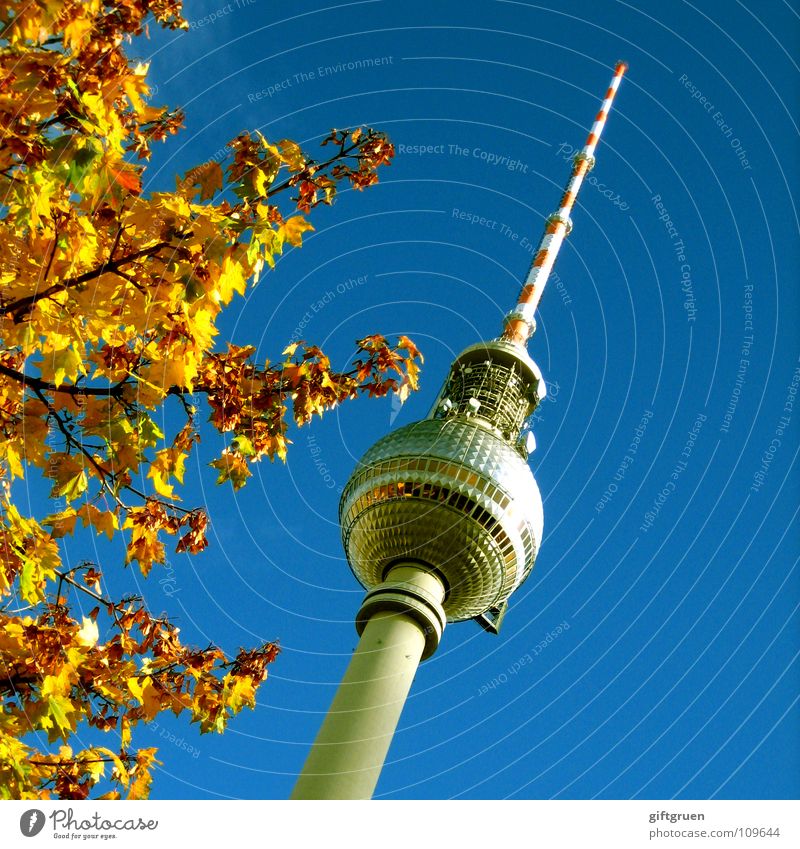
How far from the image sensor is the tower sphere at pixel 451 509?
33875 mm

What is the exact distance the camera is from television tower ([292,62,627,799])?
26.0 meters

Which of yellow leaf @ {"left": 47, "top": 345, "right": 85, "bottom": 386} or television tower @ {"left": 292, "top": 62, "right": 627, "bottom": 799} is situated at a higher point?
television tower @ {"left": 292, "top": 62, "right": 627, "bottom": 799}

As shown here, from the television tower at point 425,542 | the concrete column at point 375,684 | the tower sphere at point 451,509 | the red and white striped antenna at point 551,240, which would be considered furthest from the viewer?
the red and white striped antenna at point 551,240

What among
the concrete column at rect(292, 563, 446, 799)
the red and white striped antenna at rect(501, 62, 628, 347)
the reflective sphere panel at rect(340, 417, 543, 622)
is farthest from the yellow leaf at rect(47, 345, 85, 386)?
the red and white striped antenna at rect(501, 62, 628, 347)

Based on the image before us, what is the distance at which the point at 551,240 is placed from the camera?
50.9 metres

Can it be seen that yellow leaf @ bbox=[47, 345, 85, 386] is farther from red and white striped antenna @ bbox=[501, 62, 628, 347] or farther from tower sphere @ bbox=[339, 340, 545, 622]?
red and white striped antenna @ bbox=[501, 62, 628, 347]

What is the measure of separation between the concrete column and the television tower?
4cm

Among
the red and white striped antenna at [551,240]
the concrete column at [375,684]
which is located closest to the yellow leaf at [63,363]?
the concrete column at [375,684]

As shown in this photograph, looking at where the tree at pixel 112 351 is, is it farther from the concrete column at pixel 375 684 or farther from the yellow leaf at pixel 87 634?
the concrete column at pixel 375 684

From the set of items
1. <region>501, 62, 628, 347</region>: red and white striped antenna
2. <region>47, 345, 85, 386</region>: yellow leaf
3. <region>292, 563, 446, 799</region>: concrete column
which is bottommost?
<region>47, 345, 85, 386</region>: yellow leaf

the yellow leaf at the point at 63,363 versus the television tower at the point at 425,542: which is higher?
the television tower at the point at 425,542

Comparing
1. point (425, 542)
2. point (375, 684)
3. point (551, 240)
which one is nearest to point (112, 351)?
point (375, 684)

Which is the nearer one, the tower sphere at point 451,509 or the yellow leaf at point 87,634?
the yellow leaf at point 87,634

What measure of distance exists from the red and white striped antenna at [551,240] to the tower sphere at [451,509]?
31.0ft
